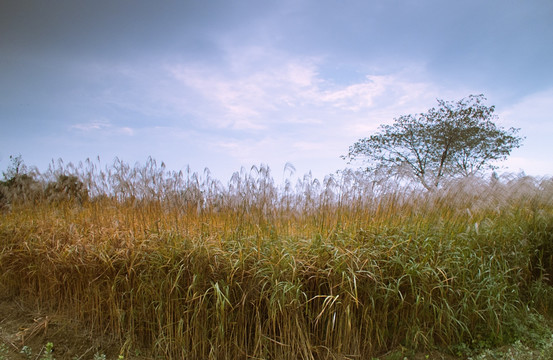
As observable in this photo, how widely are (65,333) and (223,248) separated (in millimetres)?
2036

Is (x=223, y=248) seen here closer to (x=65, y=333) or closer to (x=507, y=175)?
(x=65, y=333)

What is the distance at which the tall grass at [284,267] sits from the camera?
10.2 ft

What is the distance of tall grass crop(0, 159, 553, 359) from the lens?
311 cm

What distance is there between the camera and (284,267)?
10.2ft

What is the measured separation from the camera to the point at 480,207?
4.59 meters

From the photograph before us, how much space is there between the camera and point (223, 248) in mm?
3412

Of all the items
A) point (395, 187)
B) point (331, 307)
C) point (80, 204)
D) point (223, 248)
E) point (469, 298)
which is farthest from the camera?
point (80, 204)

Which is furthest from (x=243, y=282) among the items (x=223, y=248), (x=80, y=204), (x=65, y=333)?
(x=80, y=204)

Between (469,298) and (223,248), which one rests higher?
(223,248)

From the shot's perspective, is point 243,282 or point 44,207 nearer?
point 243,282

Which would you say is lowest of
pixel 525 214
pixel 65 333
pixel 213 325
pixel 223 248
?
pixel 65 333

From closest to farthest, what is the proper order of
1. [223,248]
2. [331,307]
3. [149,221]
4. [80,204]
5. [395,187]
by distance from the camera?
[331,307]
[223,248]
[149,221]
[395,187]
[80,204]

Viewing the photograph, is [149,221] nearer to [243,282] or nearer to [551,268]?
[243,282]

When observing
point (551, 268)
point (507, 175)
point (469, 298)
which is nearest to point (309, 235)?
point (469, 298)
